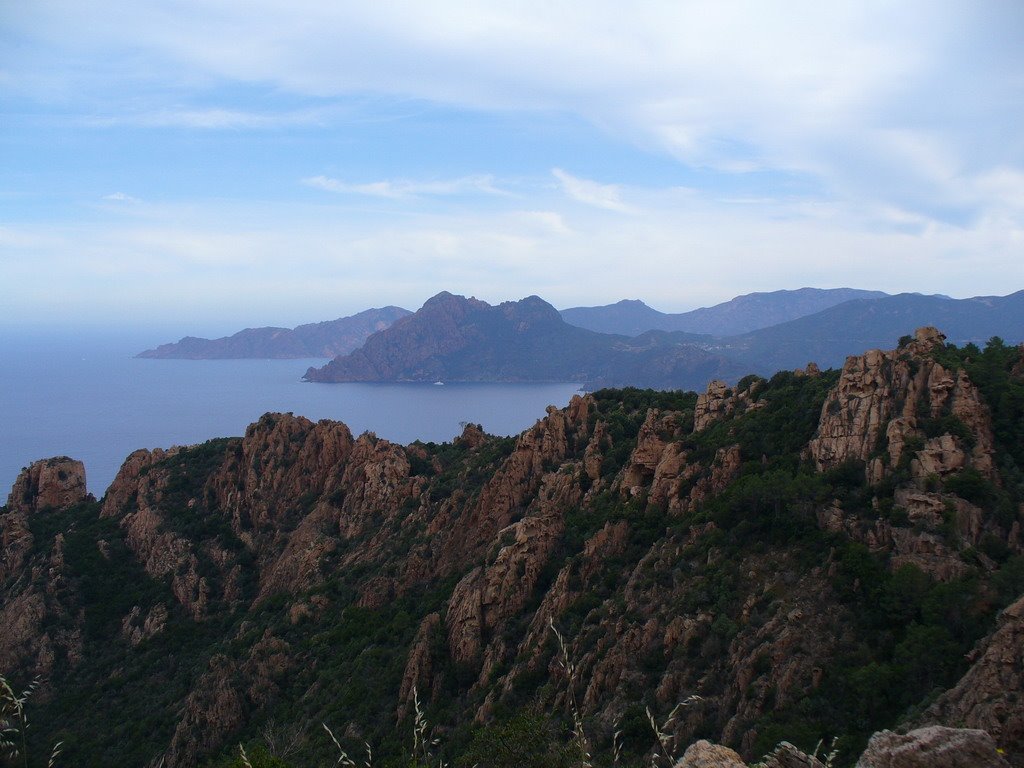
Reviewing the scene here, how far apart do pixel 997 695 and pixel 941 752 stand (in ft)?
17.5

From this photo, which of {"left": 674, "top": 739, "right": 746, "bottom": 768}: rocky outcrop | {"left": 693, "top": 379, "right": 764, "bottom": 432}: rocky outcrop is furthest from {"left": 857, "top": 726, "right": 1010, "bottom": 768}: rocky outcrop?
{"left": 693, "top": 379, "right": 764, "bottom": 432}: rocky outcrop

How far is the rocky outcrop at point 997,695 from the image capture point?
41.2ft

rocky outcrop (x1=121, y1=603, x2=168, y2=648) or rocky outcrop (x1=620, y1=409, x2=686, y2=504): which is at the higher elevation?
rocky outcrop (x1=620, y1=409, x2=686, y2=504)

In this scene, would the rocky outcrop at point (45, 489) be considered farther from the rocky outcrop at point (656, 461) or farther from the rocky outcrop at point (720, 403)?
the rocky outcrop at point (720, 403)

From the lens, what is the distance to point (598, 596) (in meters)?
26.9

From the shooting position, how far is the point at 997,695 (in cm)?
1336

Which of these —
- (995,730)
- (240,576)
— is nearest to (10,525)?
(240,576)

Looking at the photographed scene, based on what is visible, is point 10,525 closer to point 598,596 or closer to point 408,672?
point 408,672

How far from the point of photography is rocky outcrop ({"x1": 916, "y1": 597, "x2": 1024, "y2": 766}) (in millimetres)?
12570

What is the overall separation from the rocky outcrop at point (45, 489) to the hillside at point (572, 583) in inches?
130

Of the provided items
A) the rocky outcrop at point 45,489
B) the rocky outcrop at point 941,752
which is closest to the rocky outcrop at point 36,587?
the rocky outcrop at point 45,489

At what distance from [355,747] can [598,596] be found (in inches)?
389

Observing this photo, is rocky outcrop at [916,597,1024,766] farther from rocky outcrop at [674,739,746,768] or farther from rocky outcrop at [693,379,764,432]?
rocky outcrop at [693,379,764,432]

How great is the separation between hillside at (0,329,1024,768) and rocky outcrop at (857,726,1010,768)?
145 inches
